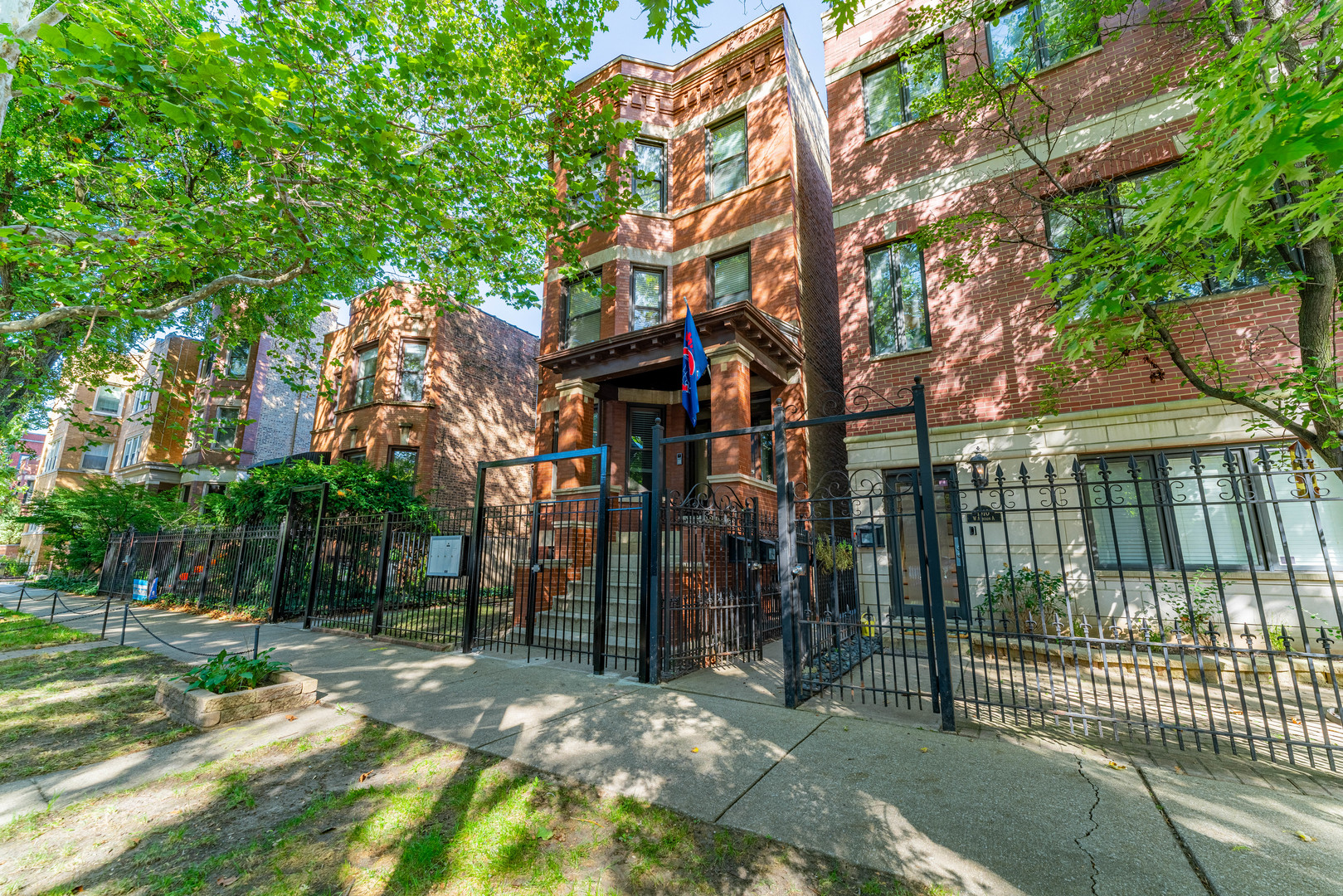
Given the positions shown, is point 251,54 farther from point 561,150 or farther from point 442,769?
point 442,769

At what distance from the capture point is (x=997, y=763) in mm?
3719

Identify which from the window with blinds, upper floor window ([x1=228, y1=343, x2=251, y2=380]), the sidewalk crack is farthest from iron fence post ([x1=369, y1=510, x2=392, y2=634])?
upper floor window ([x1=228, y1=343, x2=251, y2=380])

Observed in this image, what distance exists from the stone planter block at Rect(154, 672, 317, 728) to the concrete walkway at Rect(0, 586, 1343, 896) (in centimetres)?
31

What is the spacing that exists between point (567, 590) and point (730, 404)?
4321 millimetres

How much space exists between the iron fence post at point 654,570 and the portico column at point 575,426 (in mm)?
4911

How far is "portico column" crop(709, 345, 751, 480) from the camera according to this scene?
30.5ft

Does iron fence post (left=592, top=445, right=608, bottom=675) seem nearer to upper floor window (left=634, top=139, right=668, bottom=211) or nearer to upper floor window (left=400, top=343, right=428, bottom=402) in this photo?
upper floor window (left=634, top=139, right=668, bottom=211)

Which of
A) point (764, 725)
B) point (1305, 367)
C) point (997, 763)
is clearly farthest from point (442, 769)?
point (1305, 367)

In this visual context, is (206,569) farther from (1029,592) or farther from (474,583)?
(1029,592)

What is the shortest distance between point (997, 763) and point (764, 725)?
1.76 meters

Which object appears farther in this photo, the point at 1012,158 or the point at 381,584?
the point at 1012,158

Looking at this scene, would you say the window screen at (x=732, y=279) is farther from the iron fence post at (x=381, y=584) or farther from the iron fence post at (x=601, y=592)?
the iron fence post at (x=381, y=584)

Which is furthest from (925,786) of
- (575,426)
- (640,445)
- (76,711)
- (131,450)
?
(131,450)

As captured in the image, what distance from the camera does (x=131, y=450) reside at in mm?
29500
